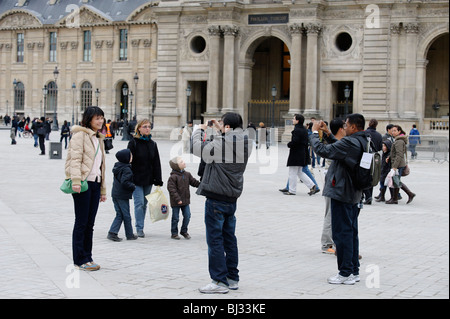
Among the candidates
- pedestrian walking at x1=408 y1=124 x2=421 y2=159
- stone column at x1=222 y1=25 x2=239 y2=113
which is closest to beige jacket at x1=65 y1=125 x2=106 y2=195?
pedestrian walking at x1=408 y1=124 x2=421 y2=159

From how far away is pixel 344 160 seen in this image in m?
8.84

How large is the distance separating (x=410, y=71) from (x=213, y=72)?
38.2ft

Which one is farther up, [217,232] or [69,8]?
[69,8]

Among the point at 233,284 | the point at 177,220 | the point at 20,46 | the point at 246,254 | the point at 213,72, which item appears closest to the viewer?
the point at 233,284

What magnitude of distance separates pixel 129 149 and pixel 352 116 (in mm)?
3916

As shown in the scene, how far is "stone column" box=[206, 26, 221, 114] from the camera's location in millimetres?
46844

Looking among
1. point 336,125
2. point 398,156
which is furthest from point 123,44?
point 336,125

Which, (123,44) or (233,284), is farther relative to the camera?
(123,44)

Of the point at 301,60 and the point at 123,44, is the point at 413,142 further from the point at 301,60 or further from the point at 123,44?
the point at 123,44

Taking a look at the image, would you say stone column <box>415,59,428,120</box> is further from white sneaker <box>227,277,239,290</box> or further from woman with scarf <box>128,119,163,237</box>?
white sneaker <box>227,277,239,290</box>

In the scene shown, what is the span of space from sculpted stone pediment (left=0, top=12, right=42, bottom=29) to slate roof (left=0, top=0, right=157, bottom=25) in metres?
0.61

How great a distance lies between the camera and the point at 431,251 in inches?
440

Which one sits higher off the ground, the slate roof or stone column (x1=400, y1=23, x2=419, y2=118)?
the slate roof

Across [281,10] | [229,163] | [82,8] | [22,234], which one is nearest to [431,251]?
[229,163]
